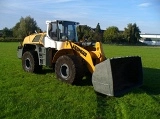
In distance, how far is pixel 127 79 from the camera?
10.7m

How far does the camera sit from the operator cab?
12.4m

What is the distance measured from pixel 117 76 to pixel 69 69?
1.89 m

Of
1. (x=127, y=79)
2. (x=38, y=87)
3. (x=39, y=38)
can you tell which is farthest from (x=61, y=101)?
(x=39, y=38)

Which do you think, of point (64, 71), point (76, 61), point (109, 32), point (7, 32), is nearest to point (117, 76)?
point (76, 61)

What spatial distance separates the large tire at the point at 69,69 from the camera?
10345mm

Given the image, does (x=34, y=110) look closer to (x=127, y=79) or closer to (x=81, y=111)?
(x=81, y=111)

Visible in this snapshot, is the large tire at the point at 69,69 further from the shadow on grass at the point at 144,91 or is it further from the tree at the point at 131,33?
the tree at the point at 131,33

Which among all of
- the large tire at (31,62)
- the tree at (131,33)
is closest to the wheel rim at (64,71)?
the large tire at (31,62)

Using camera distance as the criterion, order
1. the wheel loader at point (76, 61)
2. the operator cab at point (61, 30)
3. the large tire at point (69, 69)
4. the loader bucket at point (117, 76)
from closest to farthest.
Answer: the loader bucket at point (117, 76), the wheel loader at point (76, 61), the large tire at point (69, 69), the operator cab at point (61, 30)

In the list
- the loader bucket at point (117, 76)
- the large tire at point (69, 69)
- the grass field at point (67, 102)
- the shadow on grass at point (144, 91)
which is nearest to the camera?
the grass field at point (67, 102)

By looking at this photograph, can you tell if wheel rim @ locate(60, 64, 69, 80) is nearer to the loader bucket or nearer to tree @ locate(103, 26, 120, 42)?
the loader bucket

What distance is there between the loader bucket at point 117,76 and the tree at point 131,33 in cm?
10065

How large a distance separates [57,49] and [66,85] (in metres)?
2.20

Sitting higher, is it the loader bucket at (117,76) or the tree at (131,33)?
the tree at (131,33)
